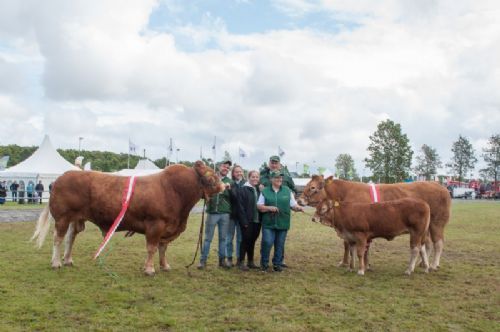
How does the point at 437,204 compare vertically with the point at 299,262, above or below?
above

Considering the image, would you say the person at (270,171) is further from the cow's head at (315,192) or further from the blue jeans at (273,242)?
the blue jeans at (273,242)

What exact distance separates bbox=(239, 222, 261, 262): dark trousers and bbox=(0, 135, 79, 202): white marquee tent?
2549 cm

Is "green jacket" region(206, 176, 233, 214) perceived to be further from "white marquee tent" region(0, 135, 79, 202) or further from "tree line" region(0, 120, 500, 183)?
"white marquee tent" region(0, 135, 79, 202)

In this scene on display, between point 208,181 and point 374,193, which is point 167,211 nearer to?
point 208,181

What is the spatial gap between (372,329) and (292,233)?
10541 mm

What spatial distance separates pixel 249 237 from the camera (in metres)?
9.29

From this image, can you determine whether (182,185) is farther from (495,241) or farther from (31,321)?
(495,241)

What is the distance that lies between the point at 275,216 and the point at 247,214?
55 centimetres

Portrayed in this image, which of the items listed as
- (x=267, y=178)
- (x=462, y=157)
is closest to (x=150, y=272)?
(x=267, y=178)

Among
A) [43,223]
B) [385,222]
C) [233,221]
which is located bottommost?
[43,223]

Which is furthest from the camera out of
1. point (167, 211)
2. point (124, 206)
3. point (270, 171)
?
point (270, 171)

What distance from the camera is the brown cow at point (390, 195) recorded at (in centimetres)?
972

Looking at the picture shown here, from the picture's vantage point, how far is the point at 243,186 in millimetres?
9164

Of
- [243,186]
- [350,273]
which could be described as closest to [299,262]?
[350,273]
